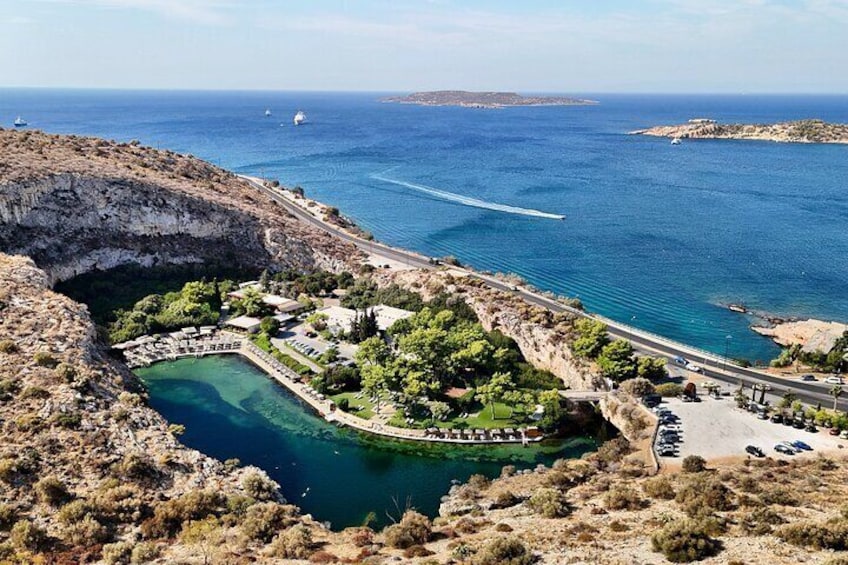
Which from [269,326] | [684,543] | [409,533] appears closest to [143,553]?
[409,533]

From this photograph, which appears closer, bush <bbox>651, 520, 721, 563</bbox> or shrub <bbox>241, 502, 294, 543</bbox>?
bush <bbox>651, 520, 721, 563</bbox>

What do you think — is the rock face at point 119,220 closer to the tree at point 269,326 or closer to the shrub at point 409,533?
the tree at point 269,326

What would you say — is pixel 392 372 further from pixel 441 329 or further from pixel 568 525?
pixel 568 525

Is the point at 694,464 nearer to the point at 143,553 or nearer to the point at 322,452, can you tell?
the point at 322,452

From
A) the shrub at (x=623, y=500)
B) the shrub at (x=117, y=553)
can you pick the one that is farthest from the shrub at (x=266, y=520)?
the shrub at (x=623, y=500)

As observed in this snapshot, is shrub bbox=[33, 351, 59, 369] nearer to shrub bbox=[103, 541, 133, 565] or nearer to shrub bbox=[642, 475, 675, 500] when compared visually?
shrub bbox=[103, 541, 133, 565]

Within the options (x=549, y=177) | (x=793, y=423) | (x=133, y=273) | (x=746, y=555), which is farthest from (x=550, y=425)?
(x=549, y=177)

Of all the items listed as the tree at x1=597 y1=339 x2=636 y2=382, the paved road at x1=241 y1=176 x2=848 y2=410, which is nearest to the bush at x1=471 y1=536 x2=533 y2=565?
the tree at x1=597 y1=339 x2=636 y2=382
